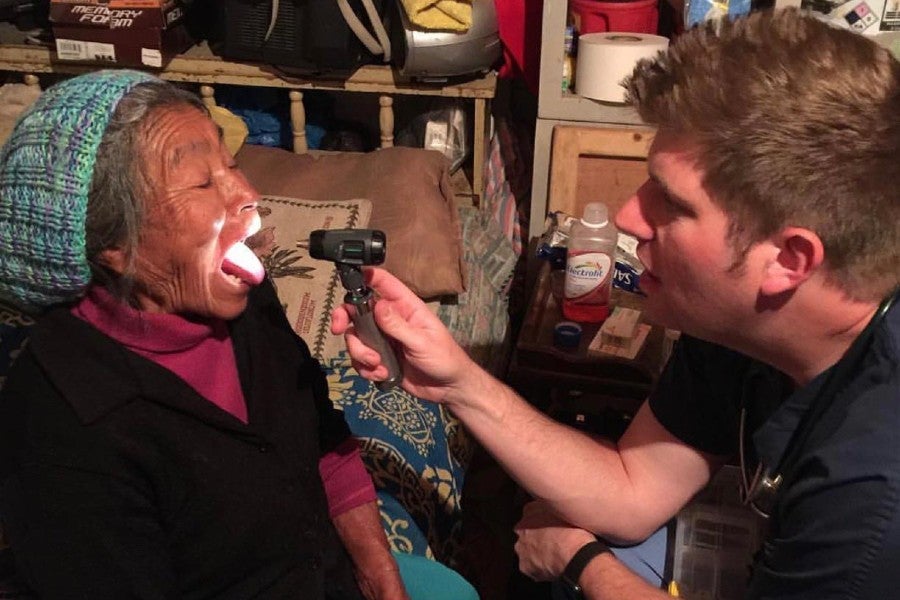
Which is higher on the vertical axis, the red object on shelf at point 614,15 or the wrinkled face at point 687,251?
the red object on shelf at point 614,15

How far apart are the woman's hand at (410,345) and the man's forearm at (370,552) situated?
0.89 ft

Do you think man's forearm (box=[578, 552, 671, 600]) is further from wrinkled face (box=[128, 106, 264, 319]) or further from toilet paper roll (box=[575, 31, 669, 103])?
toilet paper roll (box=[575, 31, 669, 103])

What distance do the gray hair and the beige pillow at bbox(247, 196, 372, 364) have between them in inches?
33.4

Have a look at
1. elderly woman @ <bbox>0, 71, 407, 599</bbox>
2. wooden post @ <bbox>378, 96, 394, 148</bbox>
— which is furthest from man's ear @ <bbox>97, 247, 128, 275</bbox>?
wooden post @ <bbox>378, 96, 394, 148</bbox>

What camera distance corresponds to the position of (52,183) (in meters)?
0.91

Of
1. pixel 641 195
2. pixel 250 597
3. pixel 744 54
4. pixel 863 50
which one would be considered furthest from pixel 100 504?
pixel 863 50

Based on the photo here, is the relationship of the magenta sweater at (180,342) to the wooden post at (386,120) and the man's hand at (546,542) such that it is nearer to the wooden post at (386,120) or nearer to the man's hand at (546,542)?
the man's hand at (546,542)

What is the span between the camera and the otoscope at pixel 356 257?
980 millimetres

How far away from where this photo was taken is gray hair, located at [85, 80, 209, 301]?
3.11 feet

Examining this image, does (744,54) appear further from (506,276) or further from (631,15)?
(506,276)

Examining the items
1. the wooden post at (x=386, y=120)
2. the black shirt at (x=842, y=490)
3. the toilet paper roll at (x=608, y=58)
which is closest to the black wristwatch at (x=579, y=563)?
the black shirt at (x=842, y=490)

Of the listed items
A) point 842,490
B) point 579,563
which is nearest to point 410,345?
point 579,563

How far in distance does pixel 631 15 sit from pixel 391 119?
0.68m

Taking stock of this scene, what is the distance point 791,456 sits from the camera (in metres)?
1.05
